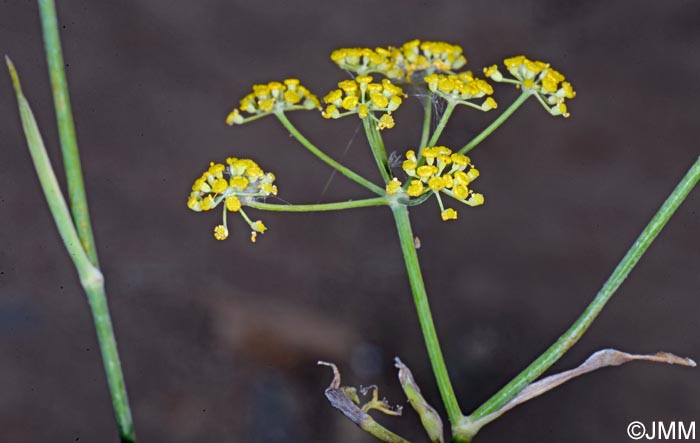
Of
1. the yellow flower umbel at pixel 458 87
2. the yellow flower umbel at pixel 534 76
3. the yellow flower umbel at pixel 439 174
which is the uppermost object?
the yellow flower umbel at pixel 534 76

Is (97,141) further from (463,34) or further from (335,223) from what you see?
(463,34)

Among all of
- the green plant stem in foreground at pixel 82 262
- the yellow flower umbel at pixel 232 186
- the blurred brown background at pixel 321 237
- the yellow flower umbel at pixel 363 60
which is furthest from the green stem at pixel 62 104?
the blurred brown background at pixel 321 237

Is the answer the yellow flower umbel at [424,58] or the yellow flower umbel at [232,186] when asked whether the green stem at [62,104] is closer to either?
the yellow flower umbel at [232,186]

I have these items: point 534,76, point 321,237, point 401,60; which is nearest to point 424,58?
point 401,60

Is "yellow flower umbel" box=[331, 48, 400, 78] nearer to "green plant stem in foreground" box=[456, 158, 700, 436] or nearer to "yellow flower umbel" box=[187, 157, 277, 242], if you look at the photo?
"yellow flower umbel" box=[187, 157, 277, 242]

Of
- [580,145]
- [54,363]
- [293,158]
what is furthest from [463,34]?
[54,363]

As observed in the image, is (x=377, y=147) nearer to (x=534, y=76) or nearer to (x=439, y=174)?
(x=439, y=174)
